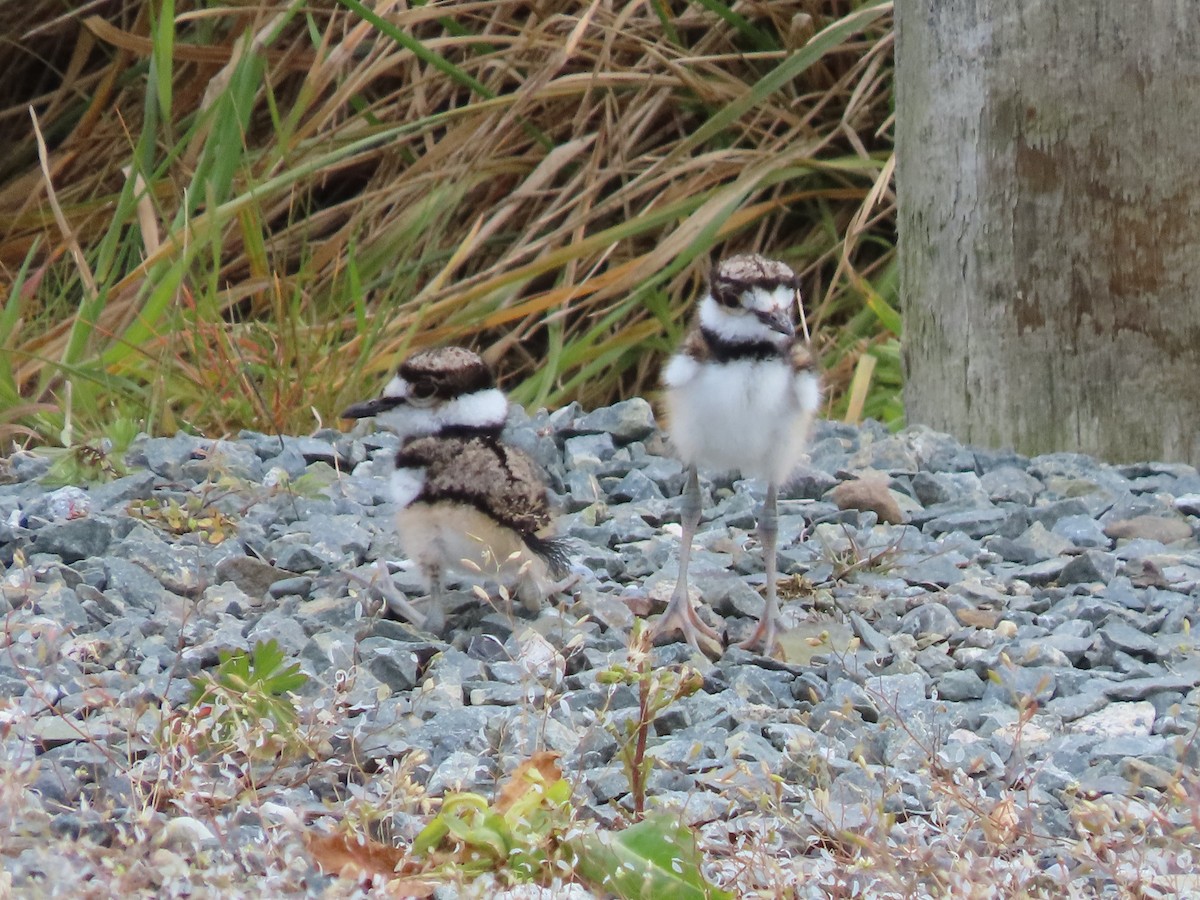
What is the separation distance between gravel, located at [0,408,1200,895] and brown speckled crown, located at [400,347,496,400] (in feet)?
1.32

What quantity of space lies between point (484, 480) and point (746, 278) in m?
0.65

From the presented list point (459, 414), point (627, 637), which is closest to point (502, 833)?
point (627, 637)

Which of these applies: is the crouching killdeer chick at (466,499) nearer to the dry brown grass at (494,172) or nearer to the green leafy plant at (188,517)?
the green leafy plant at (188,517)

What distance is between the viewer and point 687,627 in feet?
11.2

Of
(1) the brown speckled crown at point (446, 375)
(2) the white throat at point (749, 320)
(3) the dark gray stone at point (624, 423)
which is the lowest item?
(3) the dark gray stone at point (624, 423)

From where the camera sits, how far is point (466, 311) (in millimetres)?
5938

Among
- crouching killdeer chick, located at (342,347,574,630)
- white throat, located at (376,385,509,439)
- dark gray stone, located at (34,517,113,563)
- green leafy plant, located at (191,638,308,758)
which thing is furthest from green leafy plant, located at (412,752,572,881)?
dark gray stone, located at (34,517,113,563)

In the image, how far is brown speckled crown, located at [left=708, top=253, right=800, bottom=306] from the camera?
3398 millimetres

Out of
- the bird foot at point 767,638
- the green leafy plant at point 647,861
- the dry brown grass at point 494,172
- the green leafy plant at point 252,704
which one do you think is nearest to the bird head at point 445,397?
the bird foot at point 767,638

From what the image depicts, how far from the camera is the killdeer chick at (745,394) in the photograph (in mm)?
3420

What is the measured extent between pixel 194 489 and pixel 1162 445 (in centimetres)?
247

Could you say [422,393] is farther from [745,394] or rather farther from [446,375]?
[745,394]

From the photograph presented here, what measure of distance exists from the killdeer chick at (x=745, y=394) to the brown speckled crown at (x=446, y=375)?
16.4 inches

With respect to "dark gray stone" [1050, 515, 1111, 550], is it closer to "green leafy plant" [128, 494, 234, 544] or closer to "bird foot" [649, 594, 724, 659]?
"bird foot" [649, 594, 724, 659]
